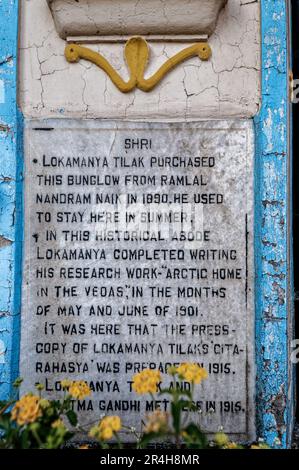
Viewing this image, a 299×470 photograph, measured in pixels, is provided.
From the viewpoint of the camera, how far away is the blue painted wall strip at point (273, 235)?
230 cm

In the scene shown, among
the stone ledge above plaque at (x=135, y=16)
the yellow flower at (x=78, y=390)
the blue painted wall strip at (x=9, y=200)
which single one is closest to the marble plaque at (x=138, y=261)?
the blue painted wall strip at (x=9, y=200)

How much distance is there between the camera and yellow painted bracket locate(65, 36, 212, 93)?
7.85ft

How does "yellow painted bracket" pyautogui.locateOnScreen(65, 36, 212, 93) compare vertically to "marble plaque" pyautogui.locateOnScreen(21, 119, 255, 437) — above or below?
above

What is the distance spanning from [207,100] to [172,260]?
69 cm

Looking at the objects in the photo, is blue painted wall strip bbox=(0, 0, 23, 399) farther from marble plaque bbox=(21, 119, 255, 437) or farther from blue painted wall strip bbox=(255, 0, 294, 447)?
blue painted wall strip bbox=(255, 0, 294, 447)

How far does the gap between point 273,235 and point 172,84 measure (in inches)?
30.0

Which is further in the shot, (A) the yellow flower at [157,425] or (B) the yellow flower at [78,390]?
(B) the yellow flower at [78,390]

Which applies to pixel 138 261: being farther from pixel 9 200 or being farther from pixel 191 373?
pixel 191 373

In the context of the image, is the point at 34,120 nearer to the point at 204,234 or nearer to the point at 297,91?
the point at 204,234

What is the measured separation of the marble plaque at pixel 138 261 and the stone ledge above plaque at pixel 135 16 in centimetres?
39

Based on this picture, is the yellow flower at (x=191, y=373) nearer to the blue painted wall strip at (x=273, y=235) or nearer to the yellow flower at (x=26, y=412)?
the yellow flower at (x=26, y=412)

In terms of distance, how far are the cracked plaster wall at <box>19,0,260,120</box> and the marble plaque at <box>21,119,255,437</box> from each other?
0.22ft

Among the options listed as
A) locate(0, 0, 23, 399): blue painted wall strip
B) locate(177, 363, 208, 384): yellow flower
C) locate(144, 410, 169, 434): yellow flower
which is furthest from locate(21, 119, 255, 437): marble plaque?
locate(144, 410, 169, 434): yellow flower
